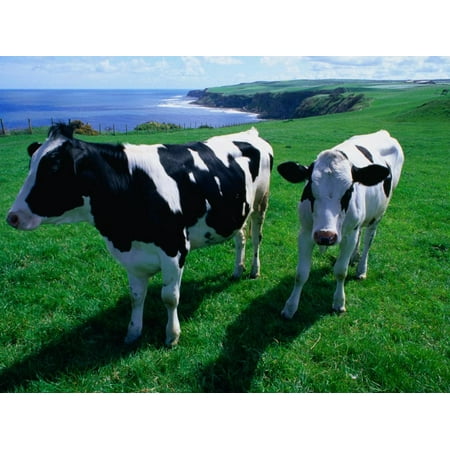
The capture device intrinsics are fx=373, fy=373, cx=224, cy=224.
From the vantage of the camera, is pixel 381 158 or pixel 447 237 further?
pixel 447 237

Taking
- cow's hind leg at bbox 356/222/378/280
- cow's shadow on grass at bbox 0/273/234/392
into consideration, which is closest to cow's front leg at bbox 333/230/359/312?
cow's hind leg at bbox 356/222/378/280

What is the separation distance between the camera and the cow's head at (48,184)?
128 inches

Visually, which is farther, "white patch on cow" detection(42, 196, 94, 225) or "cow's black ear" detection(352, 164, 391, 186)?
"cow's black ear" detection(352, 164, 391, 186)

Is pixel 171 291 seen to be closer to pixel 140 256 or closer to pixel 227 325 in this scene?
pixel 140 256

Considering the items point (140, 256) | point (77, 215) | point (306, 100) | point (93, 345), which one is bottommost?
point (93, 345)

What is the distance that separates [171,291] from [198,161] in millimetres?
1519

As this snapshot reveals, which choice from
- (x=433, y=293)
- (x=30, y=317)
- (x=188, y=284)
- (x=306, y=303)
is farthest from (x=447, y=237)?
(x=30, y=317)

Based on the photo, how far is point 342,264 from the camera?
4758 millimetres

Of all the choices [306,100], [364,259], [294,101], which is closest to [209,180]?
[364,259]

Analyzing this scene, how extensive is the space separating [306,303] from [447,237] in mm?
4305

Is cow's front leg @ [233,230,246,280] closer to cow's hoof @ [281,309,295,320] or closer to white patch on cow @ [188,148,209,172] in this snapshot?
cow's hoof @ [281,309,295,320]

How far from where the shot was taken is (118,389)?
361cm

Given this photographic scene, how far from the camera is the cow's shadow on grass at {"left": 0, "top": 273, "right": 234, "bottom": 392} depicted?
374 centimetres

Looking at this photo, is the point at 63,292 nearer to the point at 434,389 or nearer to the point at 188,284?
the point at 188,284
